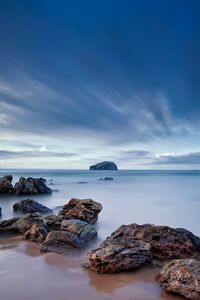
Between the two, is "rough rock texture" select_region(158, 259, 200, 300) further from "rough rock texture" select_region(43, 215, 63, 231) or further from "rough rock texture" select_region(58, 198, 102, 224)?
"rough rock texture" select_region(58, 198, 102, 224)

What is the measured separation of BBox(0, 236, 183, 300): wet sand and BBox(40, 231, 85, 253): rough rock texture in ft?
1.09

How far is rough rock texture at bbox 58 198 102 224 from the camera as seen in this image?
11.9 meters

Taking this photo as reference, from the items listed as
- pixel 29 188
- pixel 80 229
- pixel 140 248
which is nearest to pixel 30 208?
pixel 80 229

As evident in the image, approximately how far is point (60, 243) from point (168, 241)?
A: 9.64 ft

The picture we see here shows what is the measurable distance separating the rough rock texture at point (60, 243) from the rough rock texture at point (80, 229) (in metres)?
0.69

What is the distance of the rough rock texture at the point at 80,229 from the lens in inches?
351

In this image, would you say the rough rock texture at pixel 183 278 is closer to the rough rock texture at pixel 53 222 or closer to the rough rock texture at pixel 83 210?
the rough rock texture at pixel 53 222

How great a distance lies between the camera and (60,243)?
7.87m

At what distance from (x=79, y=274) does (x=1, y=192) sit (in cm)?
2135

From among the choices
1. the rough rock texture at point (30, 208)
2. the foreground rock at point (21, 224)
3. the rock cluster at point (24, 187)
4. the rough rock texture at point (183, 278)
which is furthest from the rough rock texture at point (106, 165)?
the rough rock texture at point (183, 278)

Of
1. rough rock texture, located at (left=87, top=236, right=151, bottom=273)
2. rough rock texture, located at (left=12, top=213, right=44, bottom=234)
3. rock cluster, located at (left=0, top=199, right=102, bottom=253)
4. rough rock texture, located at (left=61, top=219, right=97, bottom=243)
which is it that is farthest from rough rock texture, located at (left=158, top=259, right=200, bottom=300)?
rough rock texture, located at (left=12, top=213, right=44, bottom=234)

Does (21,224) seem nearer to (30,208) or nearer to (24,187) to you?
(30,208)

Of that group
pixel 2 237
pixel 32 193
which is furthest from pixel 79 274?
pixel 32 193

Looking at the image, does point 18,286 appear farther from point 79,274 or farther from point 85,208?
point 85,208
